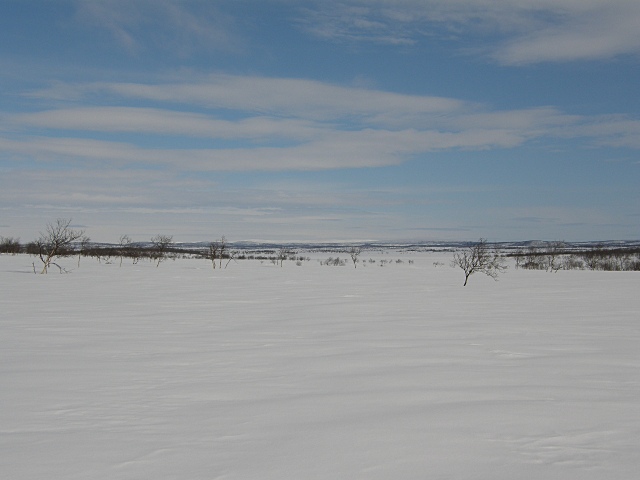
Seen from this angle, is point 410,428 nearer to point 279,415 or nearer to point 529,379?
point 279,415

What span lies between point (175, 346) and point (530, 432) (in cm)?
581

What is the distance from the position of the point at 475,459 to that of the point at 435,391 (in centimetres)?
168

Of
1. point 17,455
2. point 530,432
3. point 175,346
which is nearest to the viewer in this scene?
point 17,455

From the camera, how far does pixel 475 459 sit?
2988mm

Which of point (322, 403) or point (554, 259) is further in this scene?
point (554, 259)

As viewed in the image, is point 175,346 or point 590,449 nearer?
point 590,449

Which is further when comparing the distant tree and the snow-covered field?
the distant tree

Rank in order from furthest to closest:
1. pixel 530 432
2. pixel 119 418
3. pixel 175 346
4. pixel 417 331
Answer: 1. pixel 417 331
2. pixel 175 346
3. pixel 119 418
4. pixel 530 432

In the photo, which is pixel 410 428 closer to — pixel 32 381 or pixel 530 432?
pixel 530 432

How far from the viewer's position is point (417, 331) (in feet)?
30.0

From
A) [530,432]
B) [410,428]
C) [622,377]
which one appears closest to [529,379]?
[622,377]

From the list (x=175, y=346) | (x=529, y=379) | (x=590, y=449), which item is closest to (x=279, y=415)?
(x=590, y=449)

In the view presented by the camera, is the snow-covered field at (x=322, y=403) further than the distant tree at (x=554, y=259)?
No

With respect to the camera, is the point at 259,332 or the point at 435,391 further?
the point at 259,332
